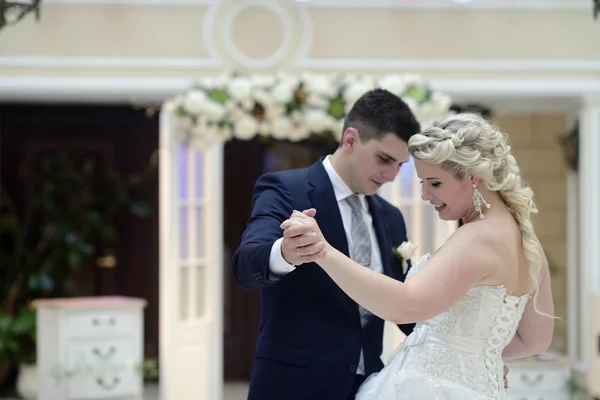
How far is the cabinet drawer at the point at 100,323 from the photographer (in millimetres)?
6527

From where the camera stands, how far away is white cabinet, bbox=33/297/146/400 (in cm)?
648

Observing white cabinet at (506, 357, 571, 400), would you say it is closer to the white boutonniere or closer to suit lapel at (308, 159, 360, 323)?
the white boutonniere

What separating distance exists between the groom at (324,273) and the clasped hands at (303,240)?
8.3 inches

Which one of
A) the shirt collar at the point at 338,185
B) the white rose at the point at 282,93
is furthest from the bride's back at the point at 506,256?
the white rose at the point at 282,93

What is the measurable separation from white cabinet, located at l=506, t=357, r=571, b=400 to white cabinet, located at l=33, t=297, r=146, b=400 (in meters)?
3.03

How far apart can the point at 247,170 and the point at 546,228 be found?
3.17 m

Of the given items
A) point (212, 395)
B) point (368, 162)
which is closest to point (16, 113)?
point (212, 395)

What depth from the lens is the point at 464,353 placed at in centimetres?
232

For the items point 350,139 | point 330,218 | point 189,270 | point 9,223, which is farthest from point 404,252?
point 9,223

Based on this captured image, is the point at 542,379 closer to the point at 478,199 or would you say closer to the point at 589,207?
the point at 589,207

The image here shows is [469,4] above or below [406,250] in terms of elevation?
above

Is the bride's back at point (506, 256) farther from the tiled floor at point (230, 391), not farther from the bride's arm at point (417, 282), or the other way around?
the tiled floor at point (230, 391)

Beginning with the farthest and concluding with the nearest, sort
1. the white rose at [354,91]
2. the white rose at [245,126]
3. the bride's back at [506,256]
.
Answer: the white rose at [245,126], the white rose at [354,91], the bride's back at [506,256]

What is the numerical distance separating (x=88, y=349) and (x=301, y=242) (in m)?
4.94
